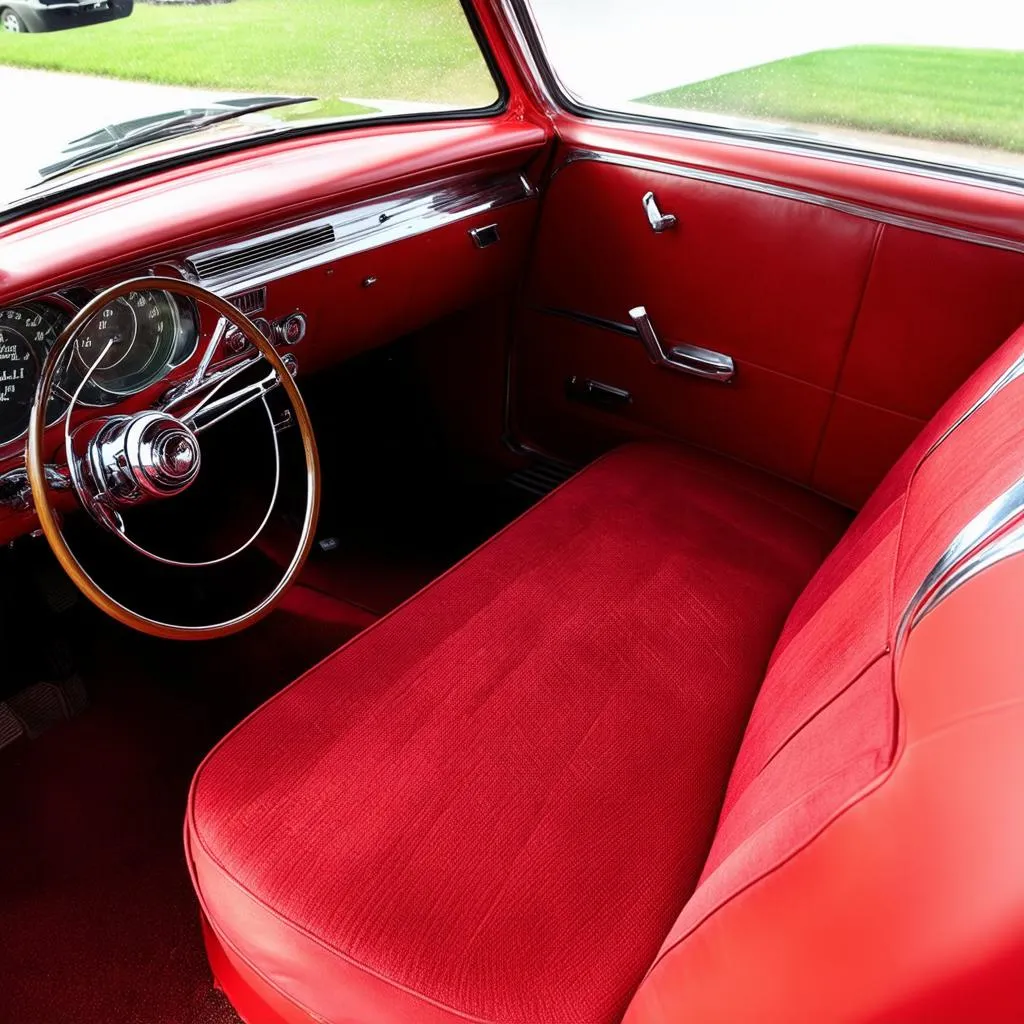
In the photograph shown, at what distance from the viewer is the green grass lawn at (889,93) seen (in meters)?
1.65

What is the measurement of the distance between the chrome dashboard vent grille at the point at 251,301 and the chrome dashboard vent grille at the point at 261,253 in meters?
0.03

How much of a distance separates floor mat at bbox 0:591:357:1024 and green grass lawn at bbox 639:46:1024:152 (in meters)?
1.29

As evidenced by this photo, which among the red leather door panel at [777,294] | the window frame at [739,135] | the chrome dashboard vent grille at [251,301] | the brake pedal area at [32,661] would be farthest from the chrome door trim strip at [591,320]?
the brake pedal area at [32,661]

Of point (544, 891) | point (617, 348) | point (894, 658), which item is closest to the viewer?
point (894, 658)

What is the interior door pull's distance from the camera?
5.70 ft

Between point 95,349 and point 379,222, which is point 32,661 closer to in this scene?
point 95,349

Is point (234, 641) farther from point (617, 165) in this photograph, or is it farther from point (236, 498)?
point (617, 165)

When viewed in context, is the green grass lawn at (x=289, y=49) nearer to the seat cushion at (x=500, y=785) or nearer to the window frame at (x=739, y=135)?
the window frame at (x=739, y=135)

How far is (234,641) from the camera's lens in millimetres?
1885

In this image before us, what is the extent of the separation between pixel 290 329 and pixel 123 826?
858 millimetres

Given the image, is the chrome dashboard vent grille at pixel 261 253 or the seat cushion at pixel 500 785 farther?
the chrome dashboard vent grille at pixel 261 253

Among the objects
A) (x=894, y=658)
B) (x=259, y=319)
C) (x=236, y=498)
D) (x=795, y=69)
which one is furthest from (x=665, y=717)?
(x=795, y=69)

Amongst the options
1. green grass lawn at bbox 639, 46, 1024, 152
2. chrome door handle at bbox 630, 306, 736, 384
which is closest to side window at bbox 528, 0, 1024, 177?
green grass lawn at bbox 639, 46, 1024, 152

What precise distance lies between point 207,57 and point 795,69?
3.55 feet
